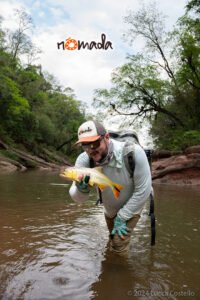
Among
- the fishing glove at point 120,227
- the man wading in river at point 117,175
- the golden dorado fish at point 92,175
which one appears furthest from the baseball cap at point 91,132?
the fishing glove at point 120,227

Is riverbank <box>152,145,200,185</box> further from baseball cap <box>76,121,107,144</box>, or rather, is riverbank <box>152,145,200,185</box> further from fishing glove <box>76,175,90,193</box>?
baseball cap <box>76,121,107,144</box>

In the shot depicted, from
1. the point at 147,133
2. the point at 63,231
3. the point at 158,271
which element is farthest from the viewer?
the point at 147,133

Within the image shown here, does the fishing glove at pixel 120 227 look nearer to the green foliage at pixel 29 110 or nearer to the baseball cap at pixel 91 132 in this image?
the baseball cap at pixel 91 132

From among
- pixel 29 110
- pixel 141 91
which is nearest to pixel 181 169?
pixel 141 91

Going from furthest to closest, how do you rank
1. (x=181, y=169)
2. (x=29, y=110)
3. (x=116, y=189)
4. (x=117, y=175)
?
(x=29, y=110)
(x=181, y=169)
(x=117, y=175)
(x=116, y=189)

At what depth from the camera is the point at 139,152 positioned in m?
4.18

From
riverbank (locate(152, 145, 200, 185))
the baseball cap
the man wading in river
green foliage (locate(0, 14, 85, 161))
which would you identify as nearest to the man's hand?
the man wading in river

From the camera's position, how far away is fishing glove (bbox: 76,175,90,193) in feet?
13.0

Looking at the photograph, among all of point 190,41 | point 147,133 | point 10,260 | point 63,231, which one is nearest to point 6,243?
point 10,260

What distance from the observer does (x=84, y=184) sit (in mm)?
4199

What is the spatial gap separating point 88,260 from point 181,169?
16.7 meters

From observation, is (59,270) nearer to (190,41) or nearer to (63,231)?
(63,231)

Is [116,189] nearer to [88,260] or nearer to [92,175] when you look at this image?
[92,175]

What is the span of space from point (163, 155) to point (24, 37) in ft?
118
